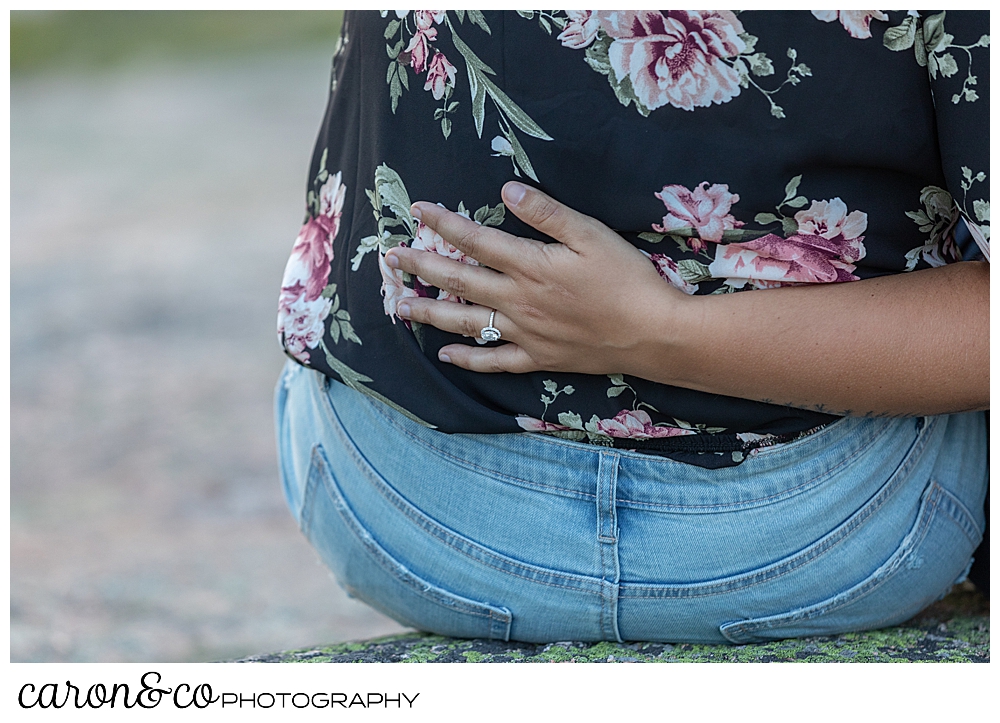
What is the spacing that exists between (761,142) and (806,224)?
9 cm

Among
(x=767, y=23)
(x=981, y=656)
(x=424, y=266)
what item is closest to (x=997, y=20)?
(x=767, y=23)

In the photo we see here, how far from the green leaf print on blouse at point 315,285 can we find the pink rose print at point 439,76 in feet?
0.64

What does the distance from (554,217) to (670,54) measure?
183 millimetres

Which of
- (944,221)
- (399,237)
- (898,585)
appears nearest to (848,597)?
(898,585)

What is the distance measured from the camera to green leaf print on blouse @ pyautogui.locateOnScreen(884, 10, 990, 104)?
78 cm

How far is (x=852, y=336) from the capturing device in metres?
0.89

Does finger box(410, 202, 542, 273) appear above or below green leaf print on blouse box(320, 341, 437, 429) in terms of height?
above

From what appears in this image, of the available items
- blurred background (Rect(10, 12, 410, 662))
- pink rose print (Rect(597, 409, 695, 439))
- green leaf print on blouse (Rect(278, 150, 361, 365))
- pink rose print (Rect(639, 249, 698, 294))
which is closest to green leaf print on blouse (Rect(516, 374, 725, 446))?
pink rose print (Rect(597, 409, 695, 439))

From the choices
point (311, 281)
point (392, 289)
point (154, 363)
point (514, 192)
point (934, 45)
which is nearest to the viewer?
point (934, 45)

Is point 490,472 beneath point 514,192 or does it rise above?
beneath

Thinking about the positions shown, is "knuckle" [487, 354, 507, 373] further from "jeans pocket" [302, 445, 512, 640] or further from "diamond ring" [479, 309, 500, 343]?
"jeans pocket" [302, 445, 512, 640]

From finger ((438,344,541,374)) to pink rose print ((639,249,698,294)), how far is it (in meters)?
0.16

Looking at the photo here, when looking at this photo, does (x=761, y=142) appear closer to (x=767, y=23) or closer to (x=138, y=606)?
(x=767, y=23)

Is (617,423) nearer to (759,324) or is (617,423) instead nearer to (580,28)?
(759,324)
